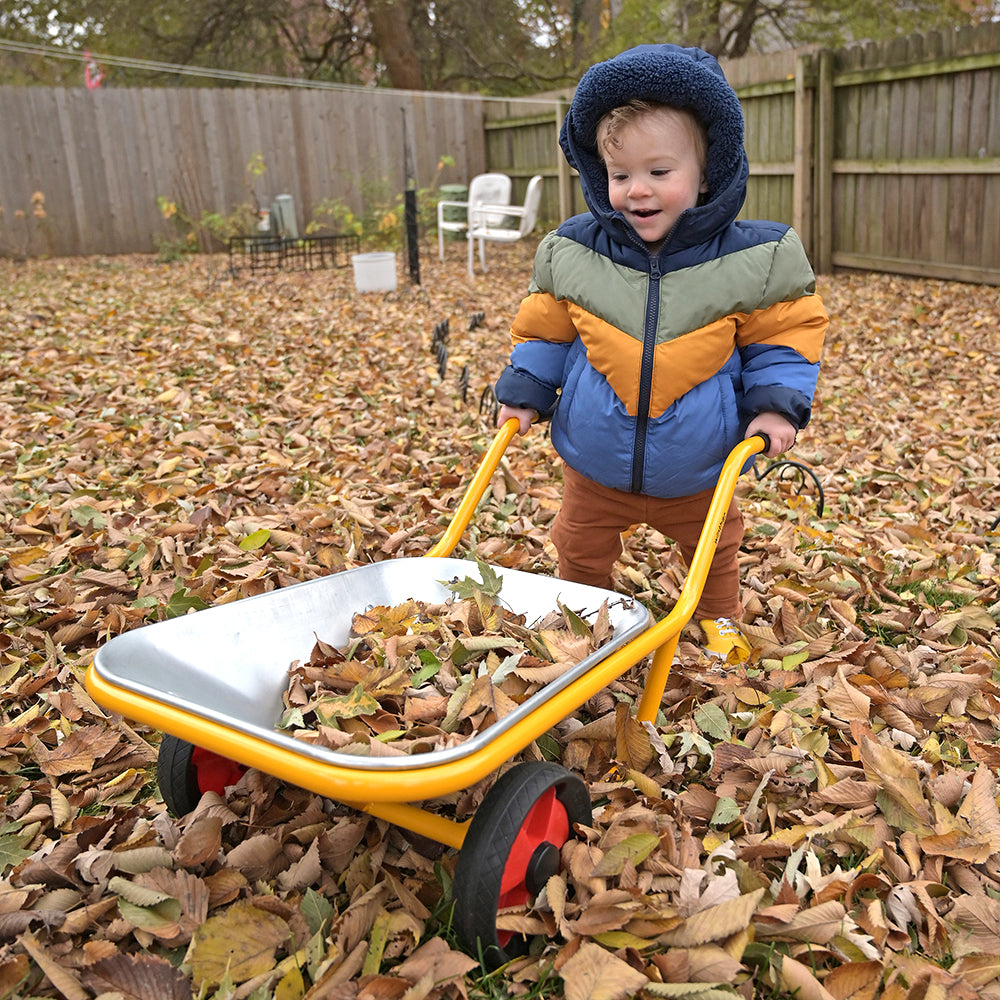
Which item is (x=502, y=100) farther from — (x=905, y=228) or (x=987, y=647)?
(x=987, y=647)

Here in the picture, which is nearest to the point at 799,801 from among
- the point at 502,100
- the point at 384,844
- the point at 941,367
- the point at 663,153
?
the point at 384,844

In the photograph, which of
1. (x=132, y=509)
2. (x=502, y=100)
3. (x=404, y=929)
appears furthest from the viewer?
(x=502, y=100)

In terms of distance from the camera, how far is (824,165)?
29.8 feet

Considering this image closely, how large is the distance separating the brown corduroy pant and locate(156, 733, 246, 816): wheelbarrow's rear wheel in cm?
117

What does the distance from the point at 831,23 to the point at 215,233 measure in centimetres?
938

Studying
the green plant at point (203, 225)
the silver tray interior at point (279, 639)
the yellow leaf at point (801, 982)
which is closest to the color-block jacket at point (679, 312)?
the silver tray interior at point (279, 639)

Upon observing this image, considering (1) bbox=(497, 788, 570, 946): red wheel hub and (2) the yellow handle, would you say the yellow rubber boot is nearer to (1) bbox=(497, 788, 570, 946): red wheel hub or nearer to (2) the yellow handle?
(2) the yellow handle

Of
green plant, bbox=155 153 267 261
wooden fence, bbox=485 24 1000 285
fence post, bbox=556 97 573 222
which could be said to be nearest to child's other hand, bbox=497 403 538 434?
wooden fence, bbox=485 24 1000 285

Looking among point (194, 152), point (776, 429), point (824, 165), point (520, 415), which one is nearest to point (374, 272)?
point (824, 165)

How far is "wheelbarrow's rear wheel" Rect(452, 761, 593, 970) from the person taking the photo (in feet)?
5.48

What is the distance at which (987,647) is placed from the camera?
2838 mm

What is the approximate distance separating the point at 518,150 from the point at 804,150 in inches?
248

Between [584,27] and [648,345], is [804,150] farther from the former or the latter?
[584,27]

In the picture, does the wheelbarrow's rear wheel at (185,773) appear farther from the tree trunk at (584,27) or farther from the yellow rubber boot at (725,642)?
the tree trunk at (584,27)
